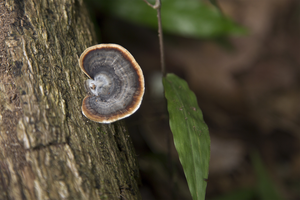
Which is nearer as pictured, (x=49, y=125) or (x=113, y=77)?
(x=49, y=125)

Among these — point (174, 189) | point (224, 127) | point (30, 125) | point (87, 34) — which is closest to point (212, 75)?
point (224, 127)

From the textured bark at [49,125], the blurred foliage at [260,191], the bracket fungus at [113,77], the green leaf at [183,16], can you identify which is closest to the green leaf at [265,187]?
the blurred foliage at [260,191]

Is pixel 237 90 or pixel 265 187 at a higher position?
pixel 237 90

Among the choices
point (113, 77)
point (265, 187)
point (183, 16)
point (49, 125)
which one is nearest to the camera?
point (49, 125)

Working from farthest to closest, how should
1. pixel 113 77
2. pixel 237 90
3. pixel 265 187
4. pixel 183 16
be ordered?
pixel 237 90 < pixel 265 187 < pixel 183 16 < pixel 113 77

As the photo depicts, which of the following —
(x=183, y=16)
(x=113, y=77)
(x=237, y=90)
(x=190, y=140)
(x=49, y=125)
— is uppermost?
(x=183, y=16)

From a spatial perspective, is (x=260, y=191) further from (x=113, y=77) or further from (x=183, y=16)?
(x=113, y=77)

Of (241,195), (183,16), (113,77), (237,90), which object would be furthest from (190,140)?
(237,90)

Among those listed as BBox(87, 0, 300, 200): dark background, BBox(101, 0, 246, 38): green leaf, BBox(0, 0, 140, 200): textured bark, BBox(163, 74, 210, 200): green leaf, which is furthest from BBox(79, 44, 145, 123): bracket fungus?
BBox(87, 0, 300, 200): dark background

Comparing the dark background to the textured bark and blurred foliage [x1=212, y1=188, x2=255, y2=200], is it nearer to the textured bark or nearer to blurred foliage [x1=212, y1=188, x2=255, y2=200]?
blurred foliage [x1=212, y1=188, x2=255, y2=200]
